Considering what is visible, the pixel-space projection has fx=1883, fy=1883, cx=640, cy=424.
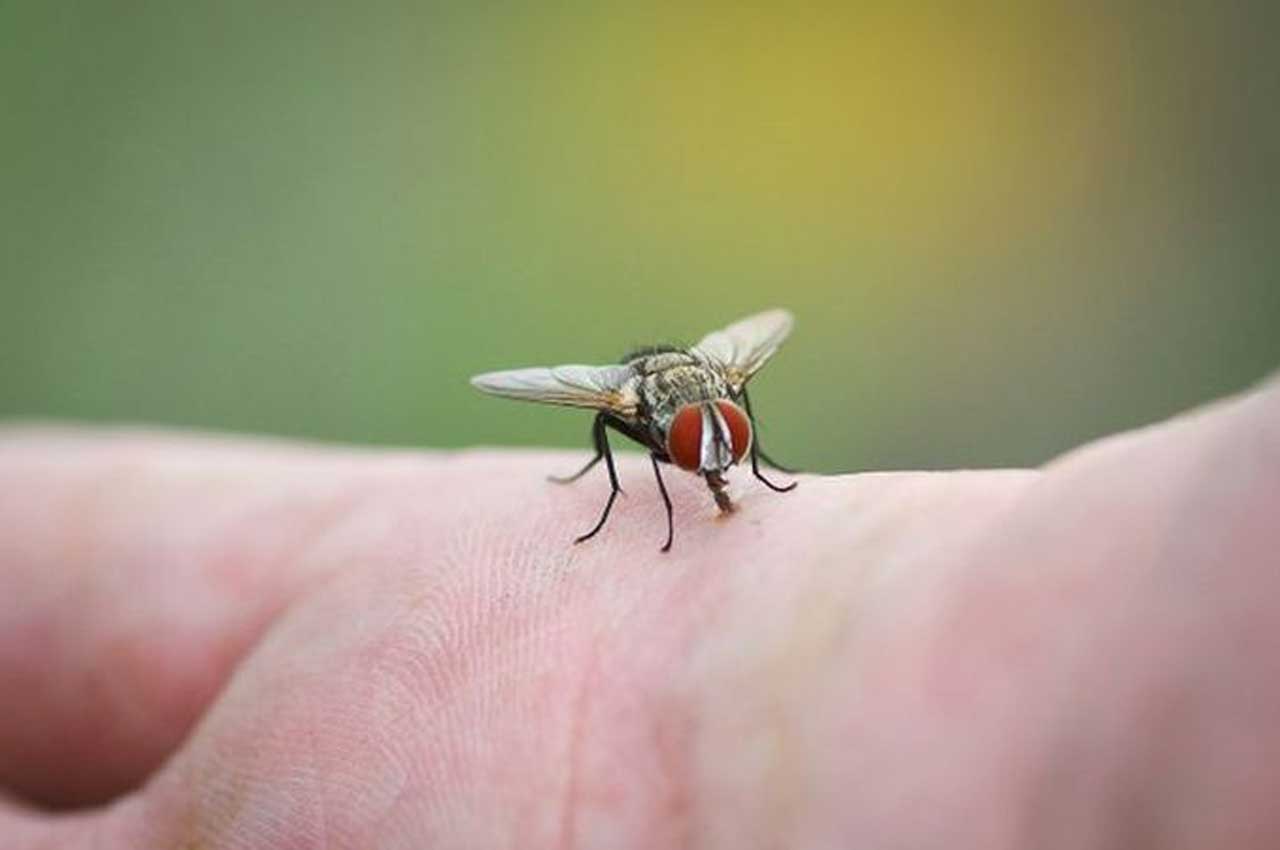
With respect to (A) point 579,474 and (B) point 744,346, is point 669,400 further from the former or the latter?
(B) point 744,346

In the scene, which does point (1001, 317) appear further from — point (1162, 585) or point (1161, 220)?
point (1162, 585)

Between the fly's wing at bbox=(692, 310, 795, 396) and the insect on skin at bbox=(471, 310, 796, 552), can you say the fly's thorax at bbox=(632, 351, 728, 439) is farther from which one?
the fly's wing at bbox=(692, 310, 795, 396)

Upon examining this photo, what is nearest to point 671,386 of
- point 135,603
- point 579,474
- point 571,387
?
point 571,387

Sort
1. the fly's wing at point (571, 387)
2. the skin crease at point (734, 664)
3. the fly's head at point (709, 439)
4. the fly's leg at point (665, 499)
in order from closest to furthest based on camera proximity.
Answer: the skin crease at point (734, 664)
the fly's leg at point (665, 499)
the fly's head at point (709, 439)
the fly's wing at point (571, 387)

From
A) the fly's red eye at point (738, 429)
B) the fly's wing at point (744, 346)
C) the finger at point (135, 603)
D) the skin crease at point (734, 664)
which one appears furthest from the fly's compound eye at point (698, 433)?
the finger at point (135, 603)

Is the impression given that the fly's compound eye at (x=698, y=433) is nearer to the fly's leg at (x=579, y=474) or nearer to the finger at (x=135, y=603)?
the fly's leg at (x=579, y=474)

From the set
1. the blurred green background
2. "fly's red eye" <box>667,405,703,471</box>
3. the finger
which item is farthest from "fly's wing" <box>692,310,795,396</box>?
the blurred green background
